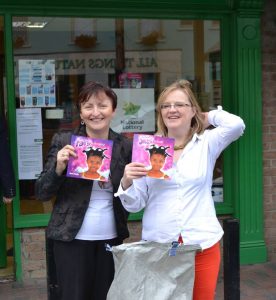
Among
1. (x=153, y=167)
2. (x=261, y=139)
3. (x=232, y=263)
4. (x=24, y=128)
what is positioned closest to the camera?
(x=153, y=167)

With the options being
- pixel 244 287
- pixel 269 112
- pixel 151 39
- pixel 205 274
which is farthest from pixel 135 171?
pixel 269 112

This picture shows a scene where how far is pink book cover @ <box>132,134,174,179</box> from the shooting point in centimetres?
245

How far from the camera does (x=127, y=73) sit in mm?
5332

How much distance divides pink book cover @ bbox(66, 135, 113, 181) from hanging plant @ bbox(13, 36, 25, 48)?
2.67m

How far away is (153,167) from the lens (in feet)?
8.02

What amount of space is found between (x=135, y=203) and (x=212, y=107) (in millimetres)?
3161

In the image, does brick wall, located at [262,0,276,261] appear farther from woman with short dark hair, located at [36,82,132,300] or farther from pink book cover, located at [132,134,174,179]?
pink book cover, located at [132,134,174,179]

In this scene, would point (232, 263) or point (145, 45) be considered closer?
point (232, 263)

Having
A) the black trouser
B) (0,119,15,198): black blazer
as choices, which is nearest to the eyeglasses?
the black trouser

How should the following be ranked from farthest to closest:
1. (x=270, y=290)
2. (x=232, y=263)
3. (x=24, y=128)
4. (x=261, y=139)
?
(x=261, y=139)
(x=24, y=128)
(x=270, y=290)
(x=232, y=263)

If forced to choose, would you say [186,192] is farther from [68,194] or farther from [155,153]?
[68,194]

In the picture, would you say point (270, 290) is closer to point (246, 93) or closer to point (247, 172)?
point (247, 172)

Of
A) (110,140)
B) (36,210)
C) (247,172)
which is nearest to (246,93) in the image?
(247,172)

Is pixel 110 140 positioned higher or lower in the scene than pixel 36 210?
higher
